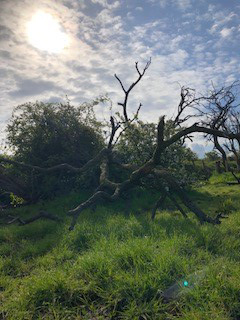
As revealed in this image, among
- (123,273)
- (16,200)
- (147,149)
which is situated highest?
(147,149)

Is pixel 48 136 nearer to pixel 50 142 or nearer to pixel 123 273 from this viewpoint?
pixel 50 142

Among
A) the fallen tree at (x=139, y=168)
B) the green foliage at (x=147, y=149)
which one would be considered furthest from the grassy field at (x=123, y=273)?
the green foliage at (x=147, y=149)

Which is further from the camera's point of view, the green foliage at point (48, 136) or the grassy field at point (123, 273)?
the green foliage at point (48, 136)

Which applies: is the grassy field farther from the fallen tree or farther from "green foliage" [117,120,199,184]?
"green foliage" [117,120,199,184]

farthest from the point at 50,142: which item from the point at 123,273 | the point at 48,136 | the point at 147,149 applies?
the point at 123,273

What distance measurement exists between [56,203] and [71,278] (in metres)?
8.89

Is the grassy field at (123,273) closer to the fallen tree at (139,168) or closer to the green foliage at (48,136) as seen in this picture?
the fallen tree at (139,168)

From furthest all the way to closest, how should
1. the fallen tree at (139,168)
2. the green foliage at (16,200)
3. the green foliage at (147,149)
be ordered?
the green foliage at (147,149), the green foliage at (16,200), the fallen tree at (139,168)

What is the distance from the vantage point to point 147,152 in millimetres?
14750

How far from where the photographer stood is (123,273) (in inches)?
199

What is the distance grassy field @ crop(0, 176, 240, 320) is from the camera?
4320mm

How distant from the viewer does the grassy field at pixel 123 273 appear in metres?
4.32

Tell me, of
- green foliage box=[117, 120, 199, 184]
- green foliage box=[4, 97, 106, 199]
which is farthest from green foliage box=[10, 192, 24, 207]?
green foliage box=[117, 120, 199, 184]

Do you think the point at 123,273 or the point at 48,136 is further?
the point at 48,136
